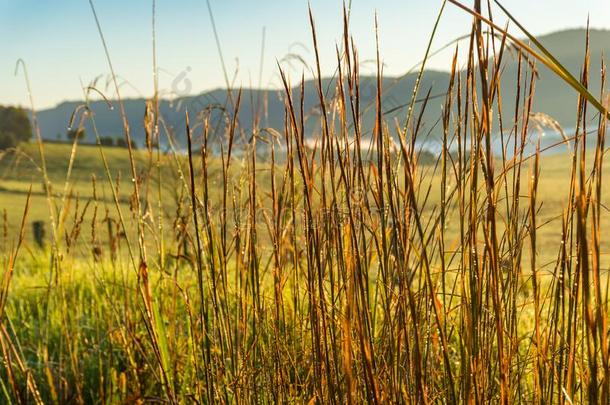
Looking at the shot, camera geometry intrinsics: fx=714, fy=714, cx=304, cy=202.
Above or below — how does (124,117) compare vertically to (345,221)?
above

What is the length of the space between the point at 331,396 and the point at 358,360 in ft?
0.67

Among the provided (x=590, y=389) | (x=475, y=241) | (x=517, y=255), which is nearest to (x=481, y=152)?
(x=475, y=241)

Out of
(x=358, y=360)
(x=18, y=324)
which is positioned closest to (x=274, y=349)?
(x=358, y=360)

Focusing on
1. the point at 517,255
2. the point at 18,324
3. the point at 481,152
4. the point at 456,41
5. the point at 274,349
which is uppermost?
the point at 456,41

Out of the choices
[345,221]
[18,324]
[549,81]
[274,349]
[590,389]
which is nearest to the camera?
[590,389]

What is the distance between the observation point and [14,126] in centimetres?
3253

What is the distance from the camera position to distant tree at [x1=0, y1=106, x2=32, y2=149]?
30094 millimetres

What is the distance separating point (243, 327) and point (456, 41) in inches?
30.6

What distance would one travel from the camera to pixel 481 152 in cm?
112

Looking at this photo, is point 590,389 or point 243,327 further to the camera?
point 243,327

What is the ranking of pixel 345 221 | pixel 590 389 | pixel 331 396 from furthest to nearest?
1. pixel 345 221
2. pixel 331 396
3. pixel 590 389

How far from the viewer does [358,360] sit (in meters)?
1.45

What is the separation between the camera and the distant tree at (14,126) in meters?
30.1

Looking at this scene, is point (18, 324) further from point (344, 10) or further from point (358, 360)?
point (344, 10)
